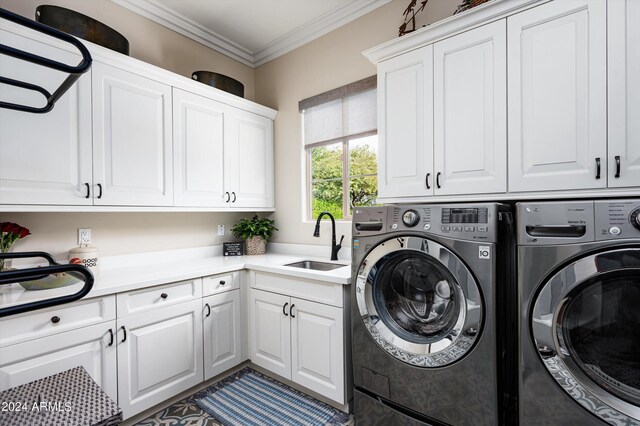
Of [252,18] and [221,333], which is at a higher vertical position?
[252,18]

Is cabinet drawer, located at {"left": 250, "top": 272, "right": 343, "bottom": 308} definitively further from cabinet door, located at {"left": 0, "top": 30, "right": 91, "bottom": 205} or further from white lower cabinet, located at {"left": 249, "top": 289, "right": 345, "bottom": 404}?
cabinet door, located at {"left": 0, "top": 30, "right": 91, "bottom": 205}

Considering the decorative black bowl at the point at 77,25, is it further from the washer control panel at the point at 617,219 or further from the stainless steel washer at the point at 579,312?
the washer control panel at the point at 617,219

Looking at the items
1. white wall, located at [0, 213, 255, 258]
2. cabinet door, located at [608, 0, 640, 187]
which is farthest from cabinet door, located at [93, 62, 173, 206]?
cabinet door, located at [608, 0, 640, 187]

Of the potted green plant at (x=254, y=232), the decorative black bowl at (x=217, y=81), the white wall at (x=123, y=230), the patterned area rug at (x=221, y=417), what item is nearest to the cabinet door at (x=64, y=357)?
the patterned area rug at (x=221, y=417)

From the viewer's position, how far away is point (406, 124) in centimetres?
188

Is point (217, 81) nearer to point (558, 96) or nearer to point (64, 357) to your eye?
point (64, 357)

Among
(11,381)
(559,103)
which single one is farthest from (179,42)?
(559,103)

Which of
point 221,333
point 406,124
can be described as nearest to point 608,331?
point 406,124

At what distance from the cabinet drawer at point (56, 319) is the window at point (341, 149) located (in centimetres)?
174

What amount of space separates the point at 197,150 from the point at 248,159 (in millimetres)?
506

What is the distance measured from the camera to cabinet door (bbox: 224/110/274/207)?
2.75 metres

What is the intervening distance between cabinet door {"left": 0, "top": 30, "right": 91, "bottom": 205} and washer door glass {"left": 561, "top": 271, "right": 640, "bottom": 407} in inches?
98.0

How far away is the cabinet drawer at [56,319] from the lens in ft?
4.76

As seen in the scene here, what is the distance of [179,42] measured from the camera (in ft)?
9.05
